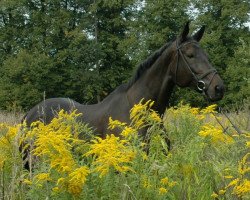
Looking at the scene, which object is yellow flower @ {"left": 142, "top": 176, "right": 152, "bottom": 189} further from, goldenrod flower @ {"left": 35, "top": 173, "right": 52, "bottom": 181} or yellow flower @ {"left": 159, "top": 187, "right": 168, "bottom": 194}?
goldenrod flower @ {"left": 35, "top": 173, "right": 52, "bottom": 181}

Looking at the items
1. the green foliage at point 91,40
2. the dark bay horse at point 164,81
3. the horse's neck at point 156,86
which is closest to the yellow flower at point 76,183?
the dark bay horse at point 164,81

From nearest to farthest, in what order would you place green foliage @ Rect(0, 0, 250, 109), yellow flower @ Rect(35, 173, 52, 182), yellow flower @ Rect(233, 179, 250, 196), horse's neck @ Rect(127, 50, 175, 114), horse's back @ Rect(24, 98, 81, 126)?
yellow flower @ Rect(233, 179, 250, 196) < yellow flower @ Rect(35, 173, 52, 182) < horse's neck @ Rect(127, 50, 175, 114) < horse's back @ Rect(24, 98, 81, 126) < green foliage @ Rect(0, 0, 250, 109)

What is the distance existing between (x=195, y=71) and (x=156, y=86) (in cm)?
56

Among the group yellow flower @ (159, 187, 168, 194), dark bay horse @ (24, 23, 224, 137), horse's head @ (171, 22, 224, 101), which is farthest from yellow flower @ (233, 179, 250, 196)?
horse's head @ (171, 22, 224, 101)

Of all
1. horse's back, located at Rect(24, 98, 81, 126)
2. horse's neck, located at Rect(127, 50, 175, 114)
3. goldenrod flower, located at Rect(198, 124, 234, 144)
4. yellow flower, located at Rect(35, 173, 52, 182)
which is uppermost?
goldenrod flower, located at Rect(198, 124, 234, 144)

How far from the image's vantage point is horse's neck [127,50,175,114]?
18.3 feet

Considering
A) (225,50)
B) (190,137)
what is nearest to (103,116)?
(190,137)

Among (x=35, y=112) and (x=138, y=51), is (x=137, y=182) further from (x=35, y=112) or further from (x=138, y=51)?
(x=138, y=51)

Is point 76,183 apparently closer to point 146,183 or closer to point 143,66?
point 146,183

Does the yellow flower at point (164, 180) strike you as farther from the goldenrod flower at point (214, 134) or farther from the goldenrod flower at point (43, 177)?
the goldenrod flower at point (43, 177)

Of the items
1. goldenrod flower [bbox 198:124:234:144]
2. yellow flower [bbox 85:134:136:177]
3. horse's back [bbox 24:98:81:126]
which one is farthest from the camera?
horse's back [bbox 24:98:81:126]

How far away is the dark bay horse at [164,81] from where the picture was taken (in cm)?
561

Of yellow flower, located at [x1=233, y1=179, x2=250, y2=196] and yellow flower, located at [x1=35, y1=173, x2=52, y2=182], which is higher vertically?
yellow flower, located at [x1=233, y1=179, x2=250, y2=196]

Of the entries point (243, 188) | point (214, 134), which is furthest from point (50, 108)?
point (243, 188)
